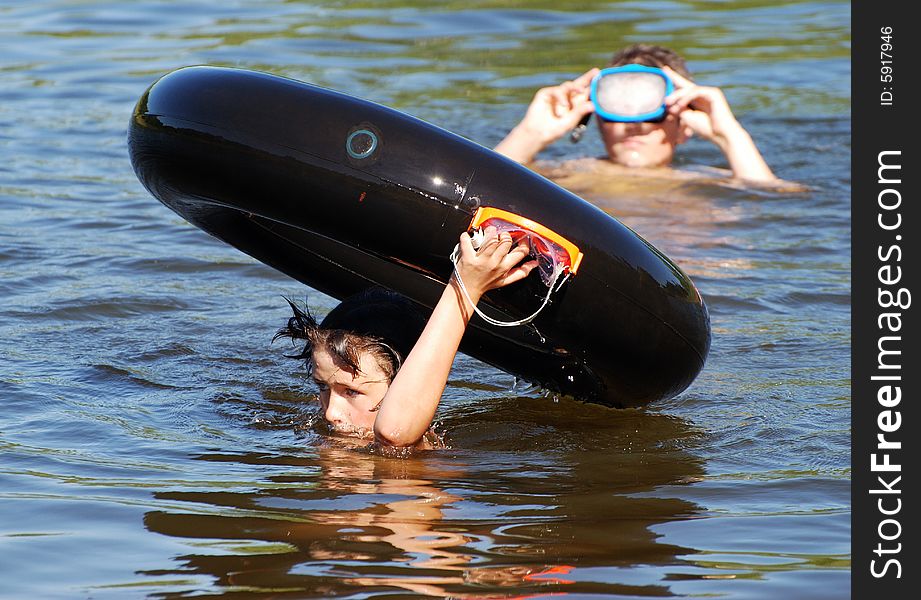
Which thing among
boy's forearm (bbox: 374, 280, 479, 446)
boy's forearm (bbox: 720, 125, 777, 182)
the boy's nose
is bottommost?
the boy's nose

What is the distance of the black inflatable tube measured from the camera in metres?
3.79

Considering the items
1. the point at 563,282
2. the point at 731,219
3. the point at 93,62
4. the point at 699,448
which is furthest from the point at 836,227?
the point at 93,62

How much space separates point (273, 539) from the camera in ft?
10.9

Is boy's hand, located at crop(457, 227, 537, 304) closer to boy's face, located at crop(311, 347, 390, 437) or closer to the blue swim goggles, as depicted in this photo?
boy's face, located at crop(311, 347, 390, 437)

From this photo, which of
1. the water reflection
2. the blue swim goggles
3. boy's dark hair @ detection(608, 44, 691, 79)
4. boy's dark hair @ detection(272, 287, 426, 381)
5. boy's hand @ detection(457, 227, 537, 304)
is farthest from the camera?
boy's dark hair @ detection(608, 44, 691, 79)

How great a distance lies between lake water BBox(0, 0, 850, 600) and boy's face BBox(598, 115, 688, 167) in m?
0.32

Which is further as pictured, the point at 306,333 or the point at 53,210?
the point at 53,210

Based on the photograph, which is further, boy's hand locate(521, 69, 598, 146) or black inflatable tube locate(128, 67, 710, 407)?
boy's hand locate(521, 69, 598, 146)

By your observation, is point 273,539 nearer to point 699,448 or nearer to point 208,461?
point 208,461

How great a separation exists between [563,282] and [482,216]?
331 mm

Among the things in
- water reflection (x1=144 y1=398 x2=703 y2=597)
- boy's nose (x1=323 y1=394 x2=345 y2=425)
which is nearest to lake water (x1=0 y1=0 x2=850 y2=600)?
water reflection (x1=144 y1=398 x2=703 y2=597)

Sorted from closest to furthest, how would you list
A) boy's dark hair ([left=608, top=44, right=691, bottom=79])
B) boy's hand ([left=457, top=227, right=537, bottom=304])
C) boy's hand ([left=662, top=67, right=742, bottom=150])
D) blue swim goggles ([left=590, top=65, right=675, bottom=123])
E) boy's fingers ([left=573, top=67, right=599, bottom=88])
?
boy's hand ([left=457, top=227, right=537, bottom=304]) < boy's fingers ([left=573, top=67, right=599, bottom=88]) < blue swim goggles ([left=590, top=65, right=675, bottom=123]) < boy's hand ([left=662, top=67, right=742, bottom=150]) < boy's dark hair ([left=608, top=44, right=691, bottom=79])

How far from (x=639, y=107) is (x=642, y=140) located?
57 centimetres
